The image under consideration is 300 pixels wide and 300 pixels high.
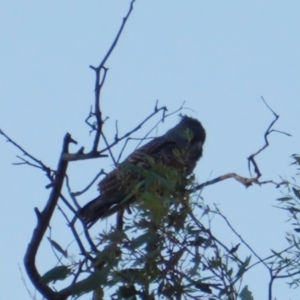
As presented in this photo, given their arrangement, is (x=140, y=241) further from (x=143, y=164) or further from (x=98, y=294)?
(x=143, y=164)

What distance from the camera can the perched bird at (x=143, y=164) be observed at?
2.93 metres

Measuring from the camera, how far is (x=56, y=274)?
271cm

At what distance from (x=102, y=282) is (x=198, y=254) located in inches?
11.3

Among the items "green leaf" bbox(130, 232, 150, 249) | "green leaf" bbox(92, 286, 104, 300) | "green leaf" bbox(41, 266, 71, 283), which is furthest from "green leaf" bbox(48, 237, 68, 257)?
"green leaf" bbox(130, 232, 150, 249)

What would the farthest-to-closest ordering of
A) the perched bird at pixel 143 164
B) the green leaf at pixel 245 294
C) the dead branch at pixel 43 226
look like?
the perched bird at pixel 143 164 → the dead branch at pixel 43 226 → the green leaf at pixel 245 294

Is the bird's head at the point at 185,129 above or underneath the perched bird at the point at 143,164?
above

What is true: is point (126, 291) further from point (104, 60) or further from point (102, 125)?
point (104, 60)

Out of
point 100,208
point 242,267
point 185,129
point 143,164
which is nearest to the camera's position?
point 242,267

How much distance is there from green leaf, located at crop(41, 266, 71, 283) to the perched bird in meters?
0.20

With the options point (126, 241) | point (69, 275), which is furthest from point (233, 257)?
point (69, 275)

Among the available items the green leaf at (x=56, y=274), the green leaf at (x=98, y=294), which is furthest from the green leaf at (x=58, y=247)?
the green leaf at (x=98, y=294)

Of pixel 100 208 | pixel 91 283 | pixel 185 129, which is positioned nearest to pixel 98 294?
pixel 91 283

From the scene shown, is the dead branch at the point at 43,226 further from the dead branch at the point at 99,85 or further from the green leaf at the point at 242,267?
the green leaf at the point at 242,267

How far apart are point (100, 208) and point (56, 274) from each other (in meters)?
2.17
